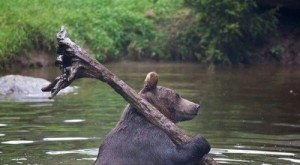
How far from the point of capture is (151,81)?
27.4 ft

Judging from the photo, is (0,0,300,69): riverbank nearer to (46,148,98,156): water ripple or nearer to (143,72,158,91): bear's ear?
(46,148,98,156): water ripple

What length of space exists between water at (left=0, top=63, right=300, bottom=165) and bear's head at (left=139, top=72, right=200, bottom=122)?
1.02 m

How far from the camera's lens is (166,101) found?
8.62 metres

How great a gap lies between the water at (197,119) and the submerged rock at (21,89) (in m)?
0.46

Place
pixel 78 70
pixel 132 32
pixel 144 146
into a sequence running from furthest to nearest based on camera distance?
1. pixel 132 32
2. pixel 144 146
3. pixel 78 70

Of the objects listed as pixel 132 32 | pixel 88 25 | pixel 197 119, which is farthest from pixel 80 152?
pixel 132 32

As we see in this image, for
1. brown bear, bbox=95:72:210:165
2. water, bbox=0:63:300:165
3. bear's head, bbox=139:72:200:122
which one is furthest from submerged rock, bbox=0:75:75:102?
brown bear, bbox=95:72:210:165

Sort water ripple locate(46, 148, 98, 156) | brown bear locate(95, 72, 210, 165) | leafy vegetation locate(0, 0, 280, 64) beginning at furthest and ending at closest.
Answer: leafy vegetation locate(0, 0, 280, 64)
water ripple locate(46, 148, 98, 156)
brown bear locate(95, 72, 210, 165)

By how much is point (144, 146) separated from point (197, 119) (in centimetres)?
512

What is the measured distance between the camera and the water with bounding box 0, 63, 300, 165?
10141 millimetres

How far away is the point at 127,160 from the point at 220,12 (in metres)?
14.4

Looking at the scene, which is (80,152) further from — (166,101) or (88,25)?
(88,25)

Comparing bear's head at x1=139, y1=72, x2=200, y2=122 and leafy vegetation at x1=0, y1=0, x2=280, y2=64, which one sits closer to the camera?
bear's head at x1=139, y1=72, x2=200, y2=122

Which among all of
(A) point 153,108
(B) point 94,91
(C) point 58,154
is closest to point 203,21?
(B) point 94,91
